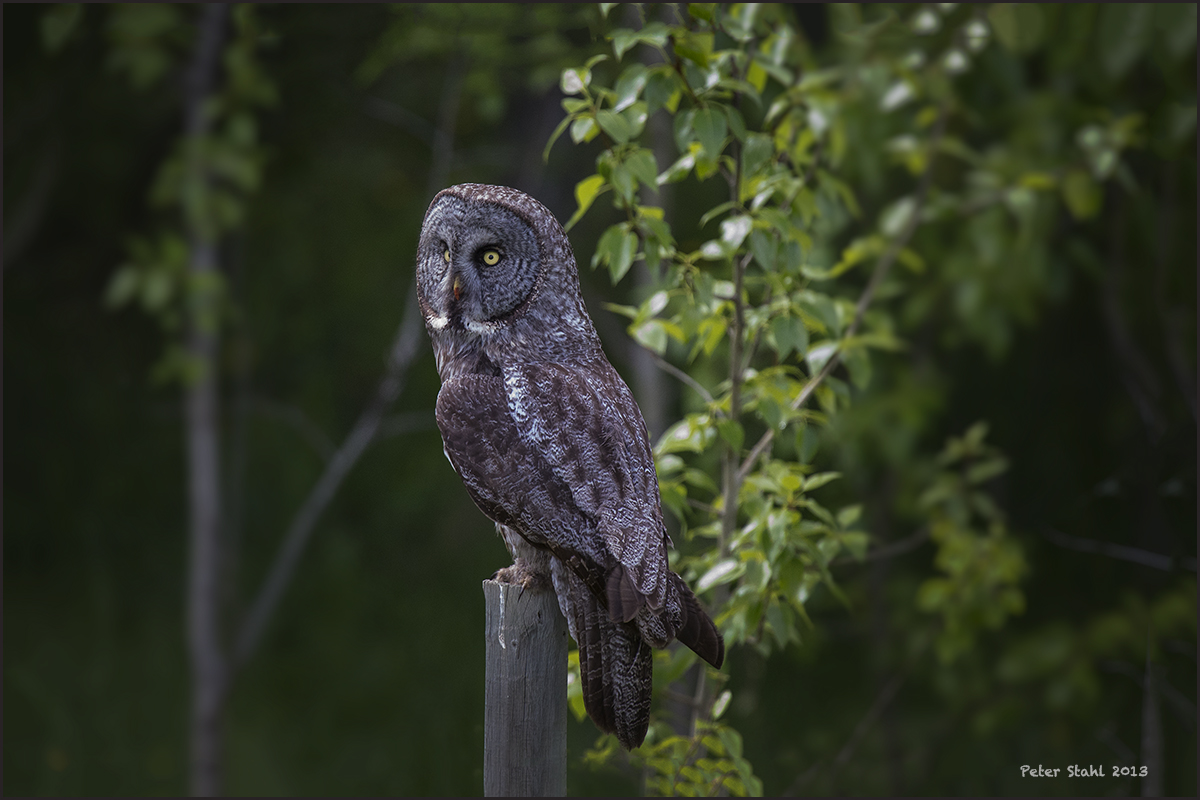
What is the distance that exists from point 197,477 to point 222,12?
1.09m

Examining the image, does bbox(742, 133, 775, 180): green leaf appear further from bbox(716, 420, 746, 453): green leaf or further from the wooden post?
the wooden post

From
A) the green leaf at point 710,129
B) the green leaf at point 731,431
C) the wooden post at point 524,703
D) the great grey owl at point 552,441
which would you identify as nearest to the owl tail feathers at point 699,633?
the great grey owl at point 552,441

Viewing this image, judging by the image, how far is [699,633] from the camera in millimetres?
1065

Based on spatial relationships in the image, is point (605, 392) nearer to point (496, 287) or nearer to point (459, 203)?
point (496, 287)

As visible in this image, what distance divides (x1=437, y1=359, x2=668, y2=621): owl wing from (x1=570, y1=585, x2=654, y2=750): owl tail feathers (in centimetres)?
4

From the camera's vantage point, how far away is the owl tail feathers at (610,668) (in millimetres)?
1040

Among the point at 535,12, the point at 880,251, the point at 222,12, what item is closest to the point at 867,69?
the point at 880,251

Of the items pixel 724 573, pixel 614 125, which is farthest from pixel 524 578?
pixel 614 125

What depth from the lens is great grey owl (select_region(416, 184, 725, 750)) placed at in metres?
1.03

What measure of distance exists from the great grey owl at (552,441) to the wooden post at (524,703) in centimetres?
4

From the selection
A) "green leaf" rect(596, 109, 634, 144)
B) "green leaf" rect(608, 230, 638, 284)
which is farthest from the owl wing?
"green leaf" rect(596, 109, 634, 144)

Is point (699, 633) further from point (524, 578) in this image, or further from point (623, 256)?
point (623, 256)

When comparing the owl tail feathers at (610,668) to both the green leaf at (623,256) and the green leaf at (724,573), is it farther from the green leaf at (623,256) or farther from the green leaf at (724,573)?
the green leaf at (623,256)

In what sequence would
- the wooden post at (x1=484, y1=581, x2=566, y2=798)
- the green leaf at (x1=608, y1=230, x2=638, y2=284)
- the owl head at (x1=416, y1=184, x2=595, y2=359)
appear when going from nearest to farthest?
1. the wooden post at (x1=484, y1=581, x2=566, y2=798)
2. the owl head at (x1=416, y1=184, x2=595, y2=359)
3. the green leaf at (x1=608, y1=230, x2=638, y2=284)
